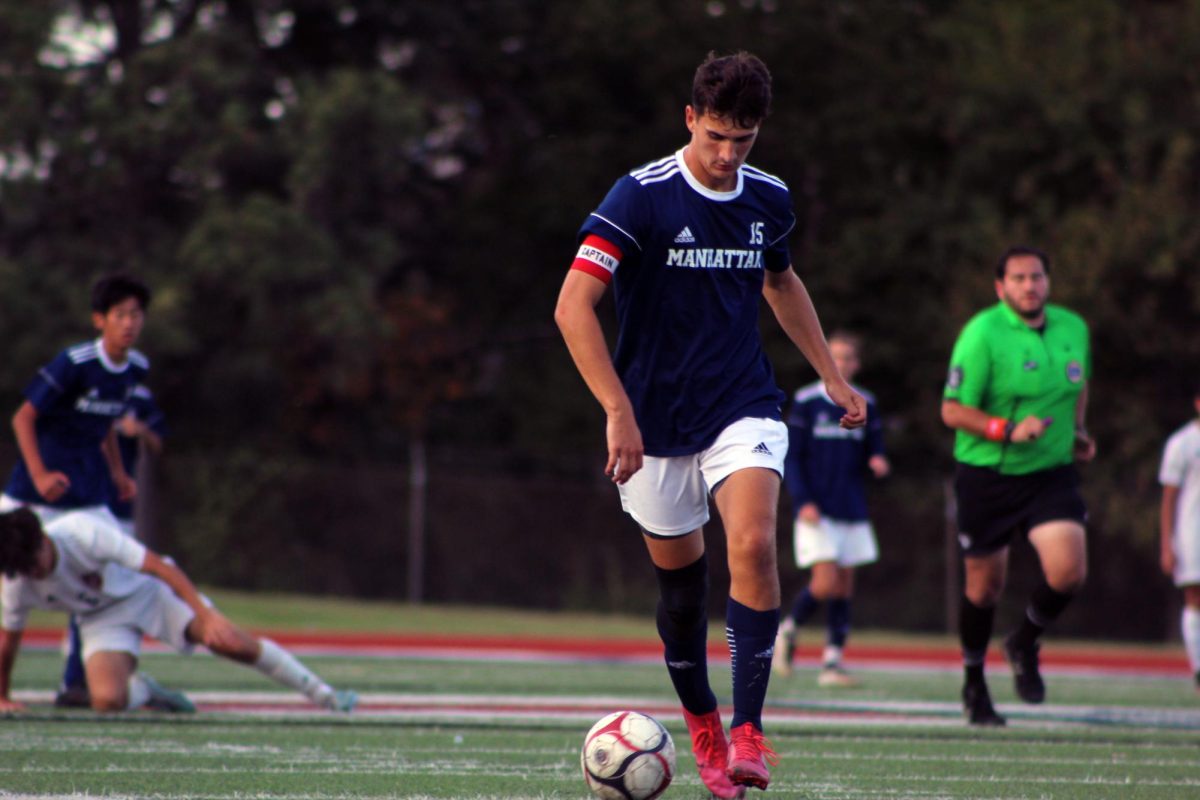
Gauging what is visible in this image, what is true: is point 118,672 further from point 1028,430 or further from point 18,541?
point 1028,430

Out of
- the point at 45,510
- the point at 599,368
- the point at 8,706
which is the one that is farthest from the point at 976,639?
the point at 45,510

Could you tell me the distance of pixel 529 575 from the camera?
23.9 meters

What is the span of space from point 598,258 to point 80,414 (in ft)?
16.4

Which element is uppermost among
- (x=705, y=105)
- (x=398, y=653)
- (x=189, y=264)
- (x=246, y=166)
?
(x=246, y=166)

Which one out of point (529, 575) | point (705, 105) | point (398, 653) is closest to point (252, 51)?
point (529, 575)

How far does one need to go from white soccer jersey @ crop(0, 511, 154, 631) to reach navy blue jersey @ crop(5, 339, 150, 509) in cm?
68

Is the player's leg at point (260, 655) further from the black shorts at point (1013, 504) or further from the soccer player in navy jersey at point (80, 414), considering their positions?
the black shorts at point (1013, 504)

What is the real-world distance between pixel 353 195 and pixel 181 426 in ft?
14.7

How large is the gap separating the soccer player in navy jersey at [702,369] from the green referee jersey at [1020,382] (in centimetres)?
275

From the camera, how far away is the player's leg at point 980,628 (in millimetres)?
8594

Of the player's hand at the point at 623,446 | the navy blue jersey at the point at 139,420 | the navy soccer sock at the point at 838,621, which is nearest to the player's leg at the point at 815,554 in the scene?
the navy soccer sock at the point at 838,621

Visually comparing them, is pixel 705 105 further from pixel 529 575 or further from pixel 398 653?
pixel 529 575

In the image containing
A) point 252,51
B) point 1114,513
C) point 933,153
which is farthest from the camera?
point 933,153

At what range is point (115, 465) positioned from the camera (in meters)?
10.0
